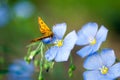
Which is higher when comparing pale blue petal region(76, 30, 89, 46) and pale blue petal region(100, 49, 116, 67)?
pale blue petal region(76, 30, 89, 46)

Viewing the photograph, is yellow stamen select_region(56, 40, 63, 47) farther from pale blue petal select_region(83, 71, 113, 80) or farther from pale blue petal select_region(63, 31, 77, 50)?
pale blue petal select_region(83, 71, 113, 80)

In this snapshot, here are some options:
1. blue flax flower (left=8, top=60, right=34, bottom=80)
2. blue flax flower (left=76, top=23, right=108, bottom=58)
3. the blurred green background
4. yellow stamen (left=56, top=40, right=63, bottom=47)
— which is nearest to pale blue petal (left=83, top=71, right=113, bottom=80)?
blue flax flower (left=76, top=23, right=108, bottom=58)

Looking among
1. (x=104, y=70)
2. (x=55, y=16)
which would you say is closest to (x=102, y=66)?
(x=104, y=70)

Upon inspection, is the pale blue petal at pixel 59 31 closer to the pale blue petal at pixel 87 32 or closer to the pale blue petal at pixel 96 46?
the pale blue petal at pixel 87 32

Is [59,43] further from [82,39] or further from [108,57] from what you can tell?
[108,57]

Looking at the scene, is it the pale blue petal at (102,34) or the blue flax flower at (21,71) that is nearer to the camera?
the pale blue petal at (102,34)

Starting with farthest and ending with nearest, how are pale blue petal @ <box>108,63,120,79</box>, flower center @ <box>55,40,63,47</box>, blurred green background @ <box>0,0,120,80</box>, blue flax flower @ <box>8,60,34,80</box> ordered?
blurred green background @ <box>0,0,120,80</box> → blue flax flower @ <box>8,60,34,80</box> → flower center @ <box>55,40,63,47</box> → pale blue petal @ <box>108,63,120,79</box>

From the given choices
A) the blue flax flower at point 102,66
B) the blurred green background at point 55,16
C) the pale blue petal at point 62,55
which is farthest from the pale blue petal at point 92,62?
the blurred green background at point 55,16

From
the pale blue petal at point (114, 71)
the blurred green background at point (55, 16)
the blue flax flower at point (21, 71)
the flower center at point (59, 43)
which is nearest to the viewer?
the pale blue petal at point (114, 71)
